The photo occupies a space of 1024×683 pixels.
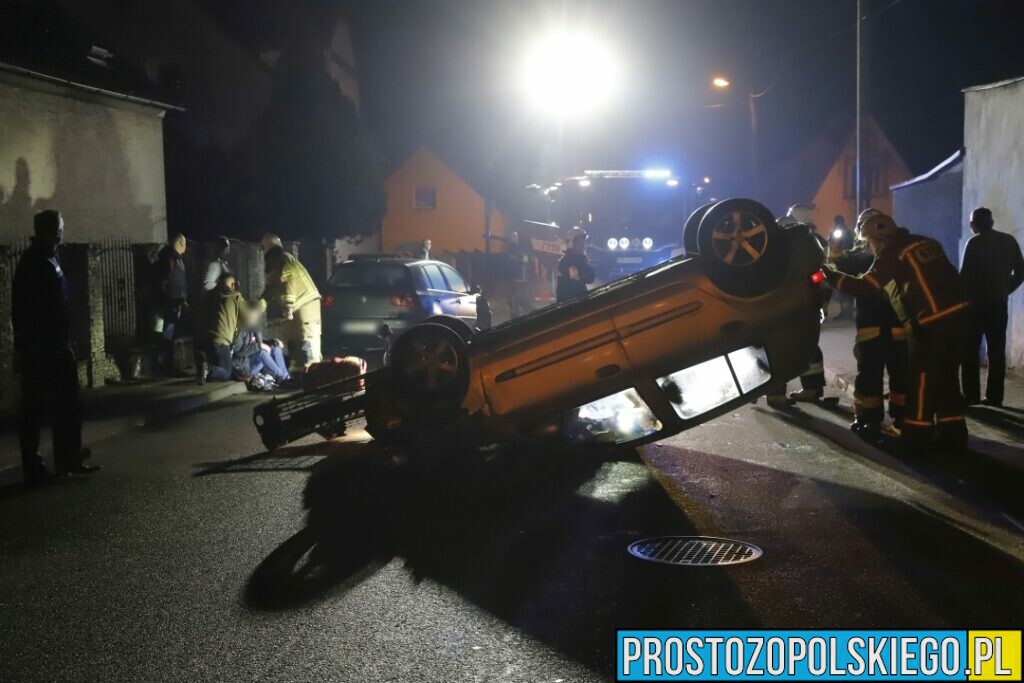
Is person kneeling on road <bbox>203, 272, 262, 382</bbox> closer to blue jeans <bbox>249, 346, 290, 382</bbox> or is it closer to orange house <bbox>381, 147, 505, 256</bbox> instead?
blue jeans <bbox>249, 346, 290, 382</bbox>

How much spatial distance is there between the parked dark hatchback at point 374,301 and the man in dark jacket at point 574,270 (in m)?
3.52

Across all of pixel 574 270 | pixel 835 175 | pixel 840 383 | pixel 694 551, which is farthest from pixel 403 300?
pixel 835 175

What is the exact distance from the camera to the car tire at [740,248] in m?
7.41

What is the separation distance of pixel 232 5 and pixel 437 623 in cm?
3654

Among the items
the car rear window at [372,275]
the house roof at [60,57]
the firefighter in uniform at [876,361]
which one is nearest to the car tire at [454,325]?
the firefighter in uniform at [876,361]

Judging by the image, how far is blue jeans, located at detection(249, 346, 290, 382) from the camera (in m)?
14.6

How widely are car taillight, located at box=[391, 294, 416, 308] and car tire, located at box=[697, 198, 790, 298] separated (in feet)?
32.8

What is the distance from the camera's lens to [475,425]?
25.3 ft

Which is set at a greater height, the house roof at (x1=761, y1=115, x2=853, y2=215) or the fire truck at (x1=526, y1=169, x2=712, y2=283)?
the house roof at (x1=761, y1=115, x2=853, y2=215)

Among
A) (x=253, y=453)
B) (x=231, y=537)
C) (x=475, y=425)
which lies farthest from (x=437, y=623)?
(x=253, y=453)

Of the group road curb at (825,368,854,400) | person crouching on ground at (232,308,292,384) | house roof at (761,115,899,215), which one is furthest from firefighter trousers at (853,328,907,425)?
house roof at (761,115,899,215)

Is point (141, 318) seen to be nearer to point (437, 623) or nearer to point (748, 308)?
point (748, 308)

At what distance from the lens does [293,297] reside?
13656 millimetres

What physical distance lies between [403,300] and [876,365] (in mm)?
8998
